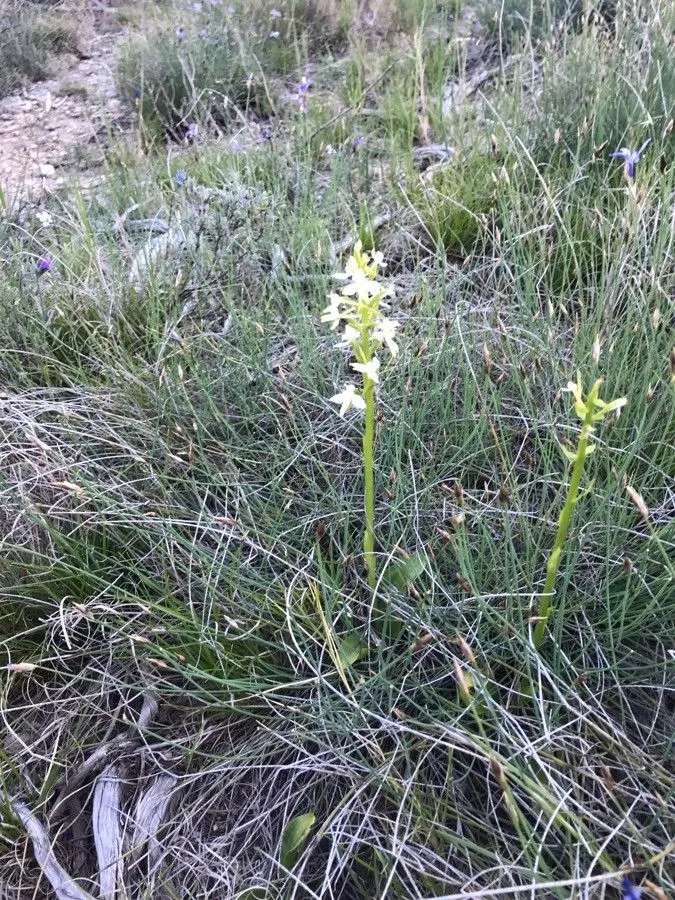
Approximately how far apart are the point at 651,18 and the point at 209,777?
3.21 metres

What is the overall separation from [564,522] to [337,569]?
0.61 metres

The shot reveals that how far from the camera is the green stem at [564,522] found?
903 mm

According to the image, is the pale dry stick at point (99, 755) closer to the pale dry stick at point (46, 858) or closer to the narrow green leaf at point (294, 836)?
the pale dry stick at point (46, 858)

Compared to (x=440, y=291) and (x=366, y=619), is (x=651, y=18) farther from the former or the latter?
(x=366, y=619)

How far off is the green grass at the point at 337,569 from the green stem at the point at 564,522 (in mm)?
32

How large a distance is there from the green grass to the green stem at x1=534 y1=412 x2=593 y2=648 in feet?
0.11

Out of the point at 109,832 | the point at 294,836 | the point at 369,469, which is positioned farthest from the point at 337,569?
the point at 109,832

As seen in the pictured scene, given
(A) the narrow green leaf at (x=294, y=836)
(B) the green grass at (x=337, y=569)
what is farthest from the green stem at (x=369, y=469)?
(A) the narrow green leaf at (x=294, y=836)

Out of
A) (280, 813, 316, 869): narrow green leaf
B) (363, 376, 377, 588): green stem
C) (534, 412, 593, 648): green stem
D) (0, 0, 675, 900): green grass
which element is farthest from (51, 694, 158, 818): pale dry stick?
(534, 412, 593, 648): green stem

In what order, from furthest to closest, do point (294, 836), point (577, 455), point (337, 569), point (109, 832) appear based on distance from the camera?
point (337, 569)
point (109, 832)
point (294, 836)
point (577, 455)

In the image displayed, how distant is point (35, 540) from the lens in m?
1.67

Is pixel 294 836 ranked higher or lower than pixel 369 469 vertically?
lower

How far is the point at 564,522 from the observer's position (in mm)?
1012

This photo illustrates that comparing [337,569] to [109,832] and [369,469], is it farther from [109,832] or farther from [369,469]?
[109,832]
